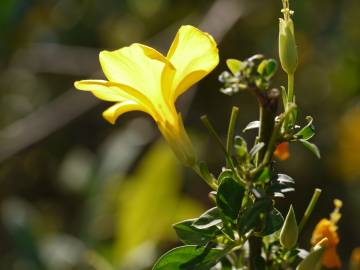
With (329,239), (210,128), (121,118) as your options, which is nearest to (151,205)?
(121,118)

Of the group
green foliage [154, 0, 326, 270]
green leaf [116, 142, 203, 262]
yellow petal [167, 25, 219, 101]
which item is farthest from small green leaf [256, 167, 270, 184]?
green leaf [116, 142, 203, 262]

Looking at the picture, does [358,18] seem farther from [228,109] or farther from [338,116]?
[228,109]

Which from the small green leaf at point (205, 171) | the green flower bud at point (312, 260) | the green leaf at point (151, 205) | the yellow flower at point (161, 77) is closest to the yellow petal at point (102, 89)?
the yellow flower at point (161, 77)

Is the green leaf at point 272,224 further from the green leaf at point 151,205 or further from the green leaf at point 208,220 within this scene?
the green leaf at point 151,205

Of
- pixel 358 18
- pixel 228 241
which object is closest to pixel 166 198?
pixel 358 18

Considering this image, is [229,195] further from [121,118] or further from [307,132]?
[121,118]

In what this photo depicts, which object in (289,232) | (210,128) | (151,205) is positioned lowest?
(151,205)
